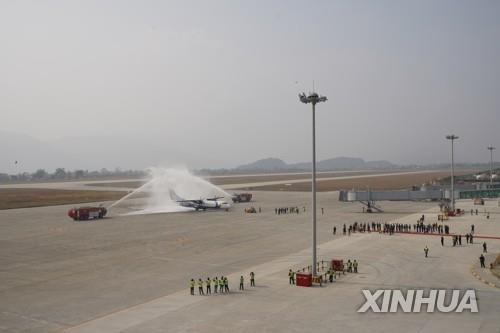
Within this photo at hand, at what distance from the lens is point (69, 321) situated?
23.6 metres

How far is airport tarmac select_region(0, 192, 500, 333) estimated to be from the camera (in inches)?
899

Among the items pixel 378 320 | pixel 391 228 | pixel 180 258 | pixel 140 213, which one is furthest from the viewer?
pixel 140 213

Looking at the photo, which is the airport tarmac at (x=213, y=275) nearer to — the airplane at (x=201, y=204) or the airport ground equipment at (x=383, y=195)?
the airport ground equipment at (x=383, y=195)

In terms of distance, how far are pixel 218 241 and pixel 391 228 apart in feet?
67.1

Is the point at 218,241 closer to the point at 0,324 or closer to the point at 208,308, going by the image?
the point at 208,308

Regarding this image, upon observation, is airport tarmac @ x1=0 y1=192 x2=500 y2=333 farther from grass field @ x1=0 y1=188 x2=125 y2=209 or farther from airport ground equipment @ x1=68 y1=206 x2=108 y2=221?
grass field @ x1=0 y1=188 x2=125 y2=209

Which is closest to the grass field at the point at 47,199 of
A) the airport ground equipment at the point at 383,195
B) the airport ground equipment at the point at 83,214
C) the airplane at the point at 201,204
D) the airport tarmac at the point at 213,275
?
the airport ground equipment at the point at 83,214

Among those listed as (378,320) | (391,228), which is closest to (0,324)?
(378,320)

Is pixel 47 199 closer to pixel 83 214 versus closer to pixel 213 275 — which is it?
pixel 83 214

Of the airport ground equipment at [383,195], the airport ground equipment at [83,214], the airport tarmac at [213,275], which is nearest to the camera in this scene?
the airport tarmac at [213,275]

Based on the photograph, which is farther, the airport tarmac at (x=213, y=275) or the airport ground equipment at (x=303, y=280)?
the airport ground equipment at (x=303, y=280)

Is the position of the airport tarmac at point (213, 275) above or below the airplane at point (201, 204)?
below

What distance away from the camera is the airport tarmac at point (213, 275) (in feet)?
74.9

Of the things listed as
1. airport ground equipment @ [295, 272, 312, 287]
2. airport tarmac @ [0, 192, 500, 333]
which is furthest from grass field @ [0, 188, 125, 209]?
airport ground equipment @ [295, 272, 312, 287]
